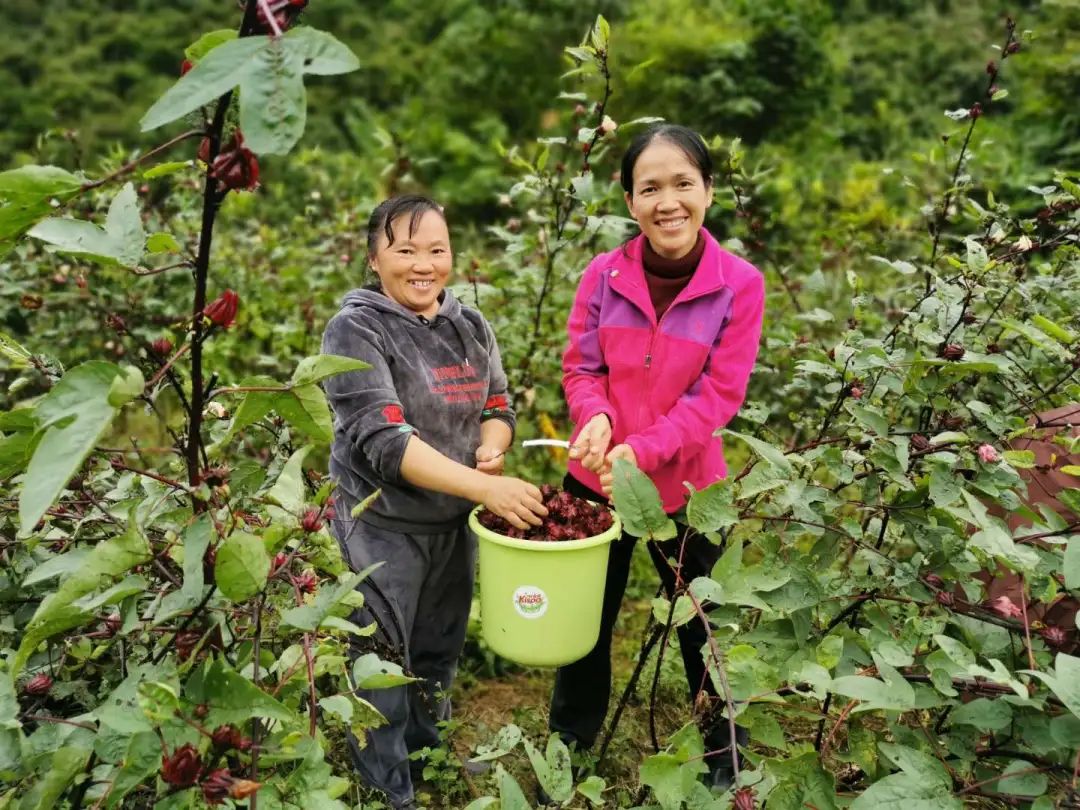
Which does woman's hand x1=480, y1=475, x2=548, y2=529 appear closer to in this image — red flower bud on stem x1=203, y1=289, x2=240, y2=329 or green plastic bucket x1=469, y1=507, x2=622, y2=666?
green plastic bucket x1=469, y1=507, x2=622, y2=666

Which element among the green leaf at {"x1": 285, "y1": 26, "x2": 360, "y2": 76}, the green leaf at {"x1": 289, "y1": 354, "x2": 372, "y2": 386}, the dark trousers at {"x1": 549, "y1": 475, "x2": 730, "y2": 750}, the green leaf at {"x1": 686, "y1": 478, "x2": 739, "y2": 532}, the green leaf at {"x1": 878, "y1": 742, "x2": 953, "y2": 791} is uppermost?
the green leaf at {"x1": 285, "y1": 26, "x2": 360, "y2": 76}

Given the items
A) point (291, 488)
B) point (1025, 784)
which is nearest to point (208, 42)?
point (291, 488)

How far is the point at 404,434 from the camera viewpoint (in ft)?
6.07

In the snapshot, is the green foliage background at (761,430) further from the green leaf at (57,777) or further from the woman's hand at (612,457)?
the woman's hand at (612,457)

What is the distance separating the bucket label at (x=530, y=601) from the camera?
175 cm

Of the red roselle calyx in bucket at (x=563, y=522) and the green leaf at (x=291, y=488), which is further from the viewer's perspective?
the red roselle calyx in bucket at (x=563, y=522)

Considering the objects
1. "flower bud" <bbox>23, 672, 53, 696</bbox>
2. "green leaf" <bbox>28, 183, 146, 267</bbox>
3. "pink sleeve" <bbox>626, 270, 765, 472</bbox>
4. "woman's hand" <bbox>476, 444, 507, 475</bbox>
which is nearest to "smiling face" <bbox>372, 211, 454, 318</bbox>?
"woman's hand" <bbox>476, 444, 507, 475</bbox>

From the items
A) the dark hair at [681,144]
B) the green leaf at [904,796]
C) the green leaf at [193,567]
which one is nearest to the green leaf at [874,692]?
the green leaf at [904,796]

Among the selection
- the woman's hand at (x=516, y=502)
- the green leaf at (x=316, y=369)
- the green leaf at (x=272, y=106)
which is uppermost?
the green leaf at (x=272, y=106)

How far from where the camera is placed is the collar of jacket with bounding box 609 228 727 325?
2.01 m

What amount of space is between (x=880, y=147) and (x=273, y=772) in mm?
10814

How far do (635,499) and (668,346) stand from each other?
69 centimetres

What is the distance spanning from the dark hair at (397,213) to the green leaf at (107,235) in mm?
955

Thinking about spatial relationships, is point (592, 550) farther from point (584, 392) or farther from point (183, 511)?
point (183, 511)
